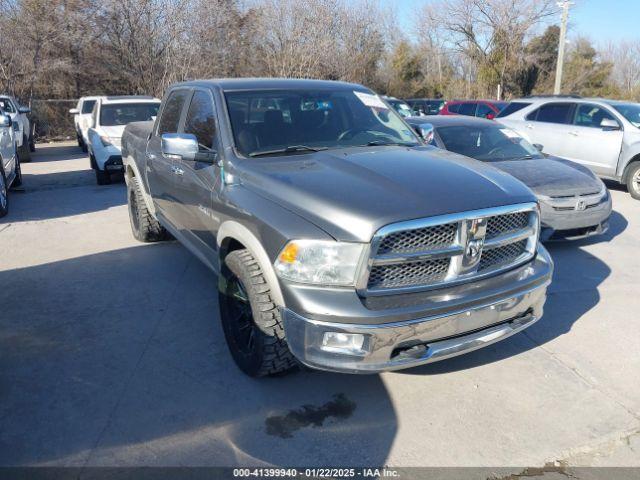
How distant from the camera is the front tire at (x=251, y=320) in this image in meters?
3.29

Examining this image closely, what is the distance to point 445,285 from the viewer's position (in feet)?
10.1

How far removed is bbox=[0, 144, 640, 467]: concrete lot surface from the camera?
9.91 ft

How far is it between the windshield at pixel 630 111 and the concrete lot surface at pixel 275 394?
5.38 meters

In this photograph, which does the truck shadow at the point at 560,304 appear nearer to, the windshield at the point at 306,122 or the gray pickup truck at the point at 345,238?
the gray pickup truck at the point at 345,238

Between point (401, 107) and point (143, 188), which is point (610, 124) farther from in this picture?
point (401, 107)

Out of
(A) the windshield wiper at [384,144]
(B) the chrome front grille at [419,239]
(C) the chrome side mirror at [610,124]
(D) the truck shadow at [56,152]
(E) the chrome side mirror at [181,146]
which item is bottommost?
(D) the truck shadow at [56,152]

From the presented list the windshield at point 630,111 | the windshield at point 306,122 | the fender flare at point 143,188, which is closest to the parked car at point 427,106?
the windshield at point 630,111

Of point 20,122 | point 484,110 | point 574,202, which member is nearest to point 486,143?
point 574,202

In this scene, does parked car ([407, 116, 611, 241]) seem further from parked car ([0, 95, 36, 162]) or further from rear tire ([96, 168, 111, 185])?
parked car ([0, 95, 36, 162])

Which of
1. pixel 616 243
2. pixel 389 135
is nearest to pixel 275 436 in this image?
pixel 389 135

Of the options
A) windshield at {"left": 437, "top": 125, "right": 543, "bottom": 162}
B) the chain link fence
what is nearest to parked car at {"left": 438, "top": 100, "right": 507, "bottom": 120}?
windshield at {"left": 437, "top": 125, "right": 543, "bottom": 162}

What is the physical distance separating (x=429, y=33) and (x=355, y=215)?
37928 millimetres

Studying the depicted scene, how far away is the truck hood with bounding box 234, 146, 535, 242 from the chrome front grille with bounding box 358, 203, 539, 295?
0.06 metres

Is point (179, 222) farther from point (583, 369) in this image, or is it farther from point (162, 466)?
point (583, 369)
